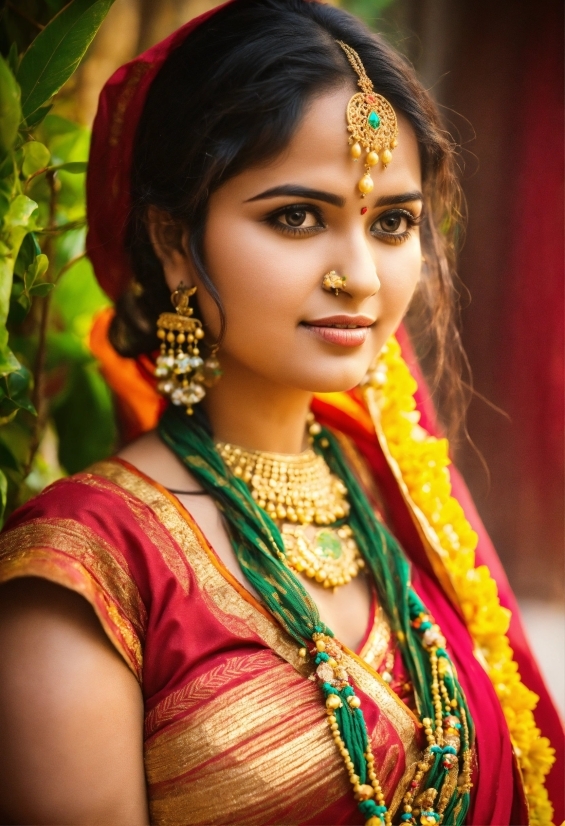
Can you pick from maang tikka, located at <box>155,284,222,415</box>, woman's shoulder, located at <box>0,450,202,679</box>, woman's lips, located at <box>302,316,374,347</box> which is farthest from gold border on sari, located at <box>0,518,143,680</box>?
woman's lips, located at <box>302,316,374,347</box>

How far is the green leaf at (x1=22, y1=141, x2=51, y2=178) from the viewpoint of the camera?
863 millimetres

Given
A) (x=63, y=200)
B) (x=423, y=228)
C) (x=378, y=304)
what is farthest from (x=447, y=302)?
(x=63, y=200)

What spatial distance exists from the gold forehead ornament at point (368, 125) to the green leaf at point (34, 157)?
0.37 metres

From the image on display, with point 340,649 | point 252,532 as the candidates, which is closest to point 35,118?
point 252,532

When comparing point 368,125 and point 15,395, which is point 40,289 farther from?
point 368,125

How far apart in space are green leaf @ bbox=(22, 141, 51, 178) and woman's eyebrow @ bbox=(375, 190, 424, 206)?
41cm

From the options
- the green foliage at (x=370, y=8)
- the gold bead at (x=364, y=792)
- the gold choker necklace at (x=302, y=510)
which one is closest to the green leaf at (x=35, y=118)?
the gold choker necklace at (x=302, y=510)

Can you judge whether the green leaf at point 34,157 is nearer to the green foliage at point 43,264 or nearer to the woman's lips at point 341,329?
the green foliage at point 43,264

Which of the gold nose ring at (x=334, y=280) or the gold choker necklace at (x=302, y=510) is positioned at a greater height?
the gold nose ring at (x=334, y=280)

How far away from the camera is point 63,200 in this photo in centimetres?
133

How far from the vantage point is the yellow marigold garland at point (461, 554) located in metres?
1.10

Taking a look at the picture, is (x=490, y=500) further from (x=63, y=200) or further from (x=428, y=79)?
(x=63, y=200)

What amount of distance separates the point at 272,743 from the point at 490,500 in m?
1.39

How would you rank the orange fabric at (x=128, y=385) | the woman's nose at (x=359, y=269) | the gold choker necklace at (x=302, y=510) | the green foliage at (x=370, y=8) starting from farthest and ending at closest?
1. the green foliage at (x=370, y=8)
2. the orange fabric at (x=128, y=385)
3. the gold choker necklace at (x=302, y=510)
4. the woman's nose at (x=359, y=269)
